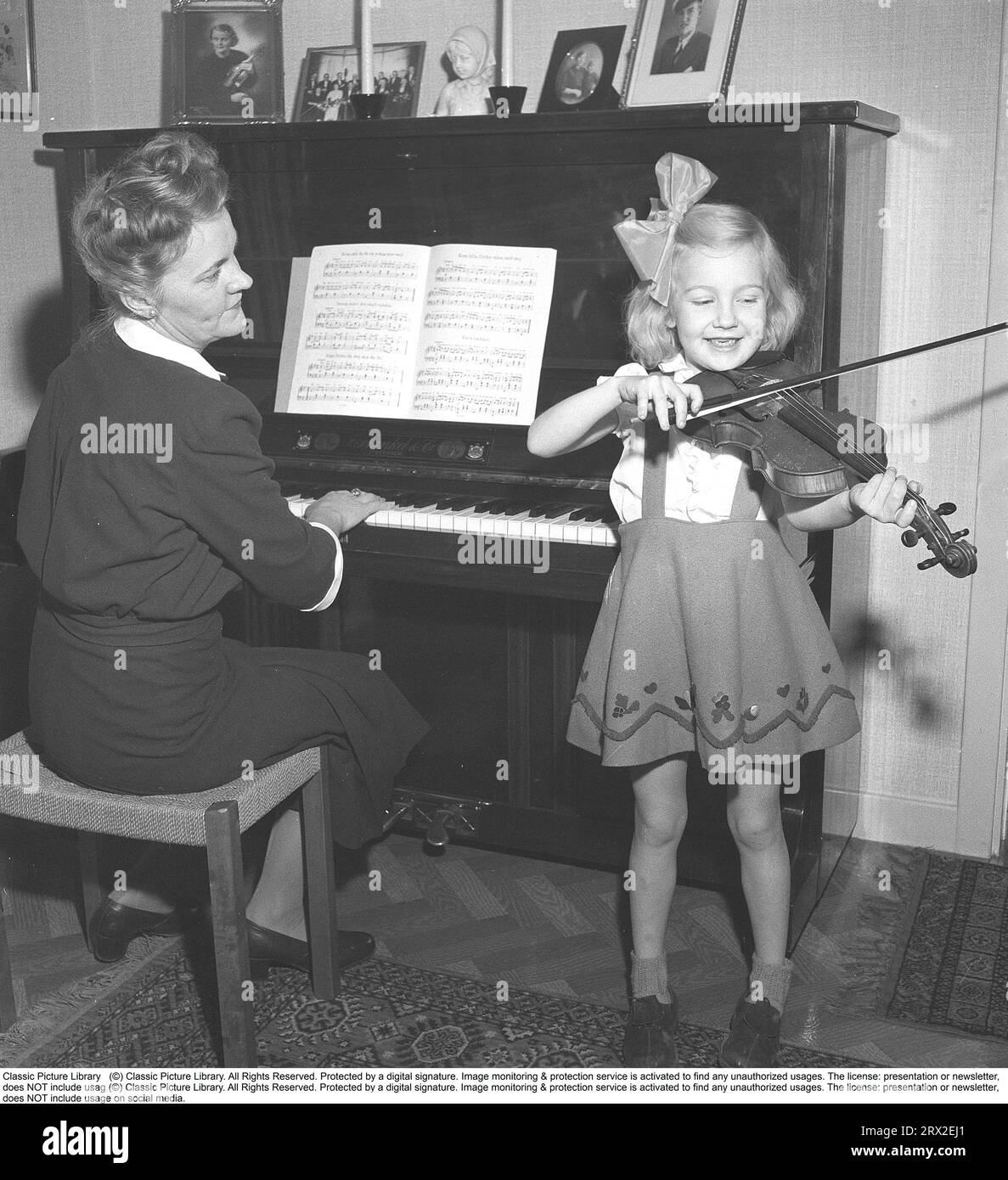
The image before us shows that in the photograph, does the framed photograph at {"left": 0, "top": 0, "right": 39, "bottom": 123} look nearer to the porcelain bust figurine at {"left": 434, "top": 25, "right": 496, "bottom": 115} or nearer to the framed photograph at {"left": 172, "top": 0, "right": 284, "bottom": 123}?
the framed photograph at {"left": 172, "top": 0, "right": 284, "bottom": 123}

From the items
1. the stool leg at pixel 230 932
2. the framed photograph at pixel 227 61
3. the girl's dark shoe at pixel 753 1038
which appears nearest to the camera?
the stool leg at pixel 230 932

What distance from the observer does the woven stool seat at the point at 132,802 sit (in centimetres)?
A: 198

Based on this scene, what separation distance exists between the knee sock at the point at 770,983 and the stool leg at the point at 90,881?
1.29m

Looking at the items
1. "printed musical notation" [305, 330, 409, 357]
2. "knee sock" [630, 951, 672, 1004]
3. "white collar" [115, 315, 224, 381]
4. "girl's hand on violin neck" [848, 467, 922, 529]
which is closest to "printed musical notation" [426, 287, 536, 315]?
"printed musical notation" [305, 330, 409, 357]

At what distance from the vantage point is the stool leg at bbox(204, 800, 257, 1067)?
77.1 inches

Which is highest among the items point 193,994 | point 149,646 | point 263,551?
point 263,551

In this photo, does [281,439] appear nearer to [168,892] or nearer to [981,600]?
[168,892]

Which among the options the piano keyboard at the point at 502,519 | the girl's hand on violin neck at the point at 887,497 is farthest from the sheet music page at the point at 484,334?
the girl's hand on violin neck at the point at 887,497

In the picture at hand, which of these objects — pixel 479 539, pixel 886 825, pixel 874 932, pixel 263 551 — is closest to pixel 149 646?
pixel 263 551

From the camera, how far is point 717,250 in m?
1.97

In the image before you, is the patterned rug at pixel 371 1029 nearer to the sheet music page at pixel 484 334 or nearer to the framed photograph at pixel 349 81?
the sheet music page at pixel 484 334

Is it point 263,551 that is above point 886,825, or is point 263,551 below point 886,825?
above
